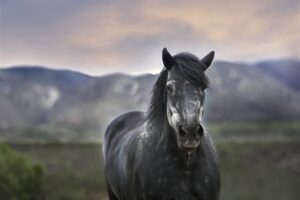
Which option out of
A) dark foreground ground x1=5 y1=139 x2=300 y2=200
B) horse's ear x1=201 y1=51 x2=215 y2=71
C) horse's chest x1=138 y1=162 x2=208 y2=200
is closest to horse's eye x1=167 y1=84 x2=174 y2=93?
horse's ear x1=201 y1=51 x2=215 y2=71

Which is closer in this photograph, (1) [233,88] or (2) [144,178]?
(2) [144,178]

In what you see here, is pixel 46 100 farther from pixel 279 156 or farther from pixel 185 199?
pixel 185 199

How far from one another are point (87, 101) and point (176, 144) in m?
121

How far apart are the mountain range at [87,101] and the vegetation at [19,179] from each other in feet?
254

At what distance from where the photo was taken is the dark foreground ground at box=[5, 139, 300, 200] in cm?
2669

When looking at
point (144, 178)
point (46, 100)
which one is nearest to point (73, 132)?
point (46, 100)

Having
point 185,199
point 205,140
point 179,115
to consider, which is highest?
point 179,115

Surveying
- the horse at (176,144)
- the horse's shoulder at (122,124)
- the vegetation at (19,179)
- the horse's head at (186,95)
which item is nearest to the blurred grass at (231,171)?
the vegetation at (19,179)

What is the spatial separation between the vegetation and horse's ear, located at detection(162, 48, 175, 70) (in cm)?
1929

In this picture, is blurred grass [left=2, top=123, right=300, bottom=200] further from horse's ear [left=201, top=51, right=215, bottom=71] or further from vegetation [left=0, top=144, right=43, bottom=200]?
horse's ear [left=201, top=51, right=215, bottom=71]

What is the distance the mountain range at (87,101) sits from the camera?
108688 mm

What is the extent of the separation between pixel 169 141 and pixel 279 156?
4649 centimetres

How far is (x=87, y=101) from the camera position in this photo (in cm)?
12512

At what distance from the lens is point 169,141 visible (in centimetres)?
506
